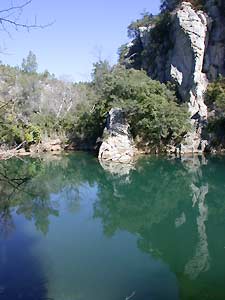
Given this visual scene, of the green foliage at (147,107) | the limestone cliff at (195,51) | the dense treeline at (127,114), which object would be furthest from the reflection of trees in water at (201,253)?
the limestone cliff at (195,51)

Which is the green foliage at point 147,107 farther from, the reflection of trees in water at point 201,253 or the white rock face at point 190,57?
the reflection of trees in water at point 201,253

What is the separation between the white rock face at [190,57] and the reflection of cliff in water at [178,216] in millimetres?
9304

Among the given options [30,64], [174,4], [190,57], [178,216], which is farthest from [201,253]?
[30,64]

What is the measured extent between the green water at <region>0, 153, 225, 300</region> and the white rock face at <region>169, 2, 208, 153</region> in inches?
470

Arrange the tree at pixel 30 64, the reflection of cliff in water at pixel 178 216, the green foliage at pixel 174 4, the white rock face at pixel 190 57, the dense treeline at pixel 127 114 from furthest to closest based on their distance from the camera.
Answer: the tree at pixel 30 64, the green foliage at pixel 174 4, the white rock face at pixel 190 57, the dense treeline at pixel 127 114, the reflection of cliff in water at pixel 178 216

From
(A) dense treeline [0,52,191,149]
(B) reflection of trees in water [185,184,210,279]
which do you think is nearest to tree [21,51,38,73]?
(A) dense treeline [0,52,191,149]

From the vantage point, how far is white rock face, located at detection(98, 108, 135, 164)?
27.2 meters

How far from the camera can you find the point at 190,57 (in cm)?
3197

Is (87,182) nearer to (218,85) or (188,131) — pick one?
(188,131)

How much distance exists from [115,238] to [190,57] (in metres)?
24.8

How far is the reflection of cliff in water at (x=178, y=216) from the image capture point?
310 inches

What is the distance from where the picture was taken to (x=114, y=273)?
784 cm

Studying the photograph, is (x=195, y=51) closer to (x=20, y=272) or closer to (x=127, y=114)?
(x=127, y=114)

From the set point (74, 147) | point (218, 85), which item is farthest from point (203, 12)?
point (74, 147)
